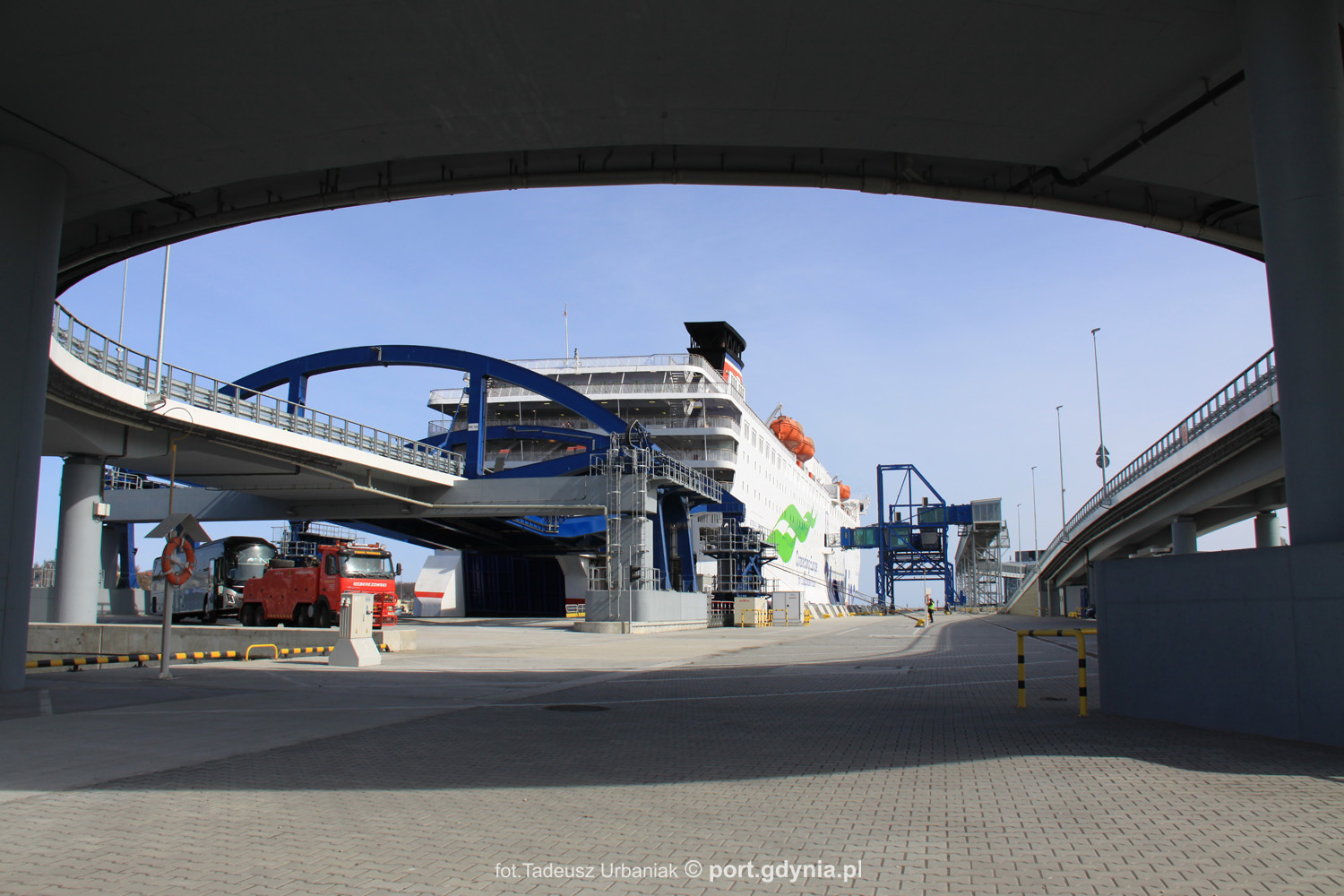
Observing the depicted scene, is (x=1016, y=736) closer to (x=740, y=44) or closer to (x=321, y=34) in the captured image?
(x=740, y=44)

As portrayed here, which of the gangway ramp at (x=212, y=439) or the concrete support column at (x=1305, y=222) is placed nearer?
the concrete support column at (x=1305, y=222)

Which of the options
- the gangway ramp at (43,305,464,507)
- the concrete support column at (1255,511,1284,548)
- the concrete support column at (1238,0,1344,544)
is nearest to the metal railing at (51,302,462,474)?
the gangway ramp at (43,305,464,507)

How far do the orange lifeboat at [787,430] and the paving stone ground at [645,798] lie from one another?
68327 millimetres

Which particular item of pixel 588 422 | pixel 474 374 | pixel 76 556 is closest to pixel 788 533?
pixel 588 422

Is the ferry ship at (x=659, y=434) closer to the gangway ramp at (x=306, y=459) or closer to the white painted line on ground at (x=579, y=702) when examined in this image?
the gangway ramp at (x=306, y=459)

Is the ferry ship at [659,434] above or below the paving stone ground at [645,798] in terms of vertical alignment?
above

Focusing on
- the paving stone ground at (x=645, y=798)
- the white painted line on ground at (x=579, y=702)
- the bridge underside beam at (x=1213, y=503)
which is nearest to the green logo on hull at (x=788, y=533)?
the bridge underside beam at (x=1213, y=503)

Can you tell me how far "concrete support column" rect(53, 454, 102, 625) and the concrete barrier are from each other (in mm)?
1066

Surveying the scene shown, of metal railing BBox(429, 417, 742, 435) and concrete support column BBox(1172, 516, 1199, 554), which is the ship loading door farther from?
concrete support column BBox(1172, 516, 1199, 554)

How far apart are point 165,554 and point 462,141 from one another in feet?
25.8

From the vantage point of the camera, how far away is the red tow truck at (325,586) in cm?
2964

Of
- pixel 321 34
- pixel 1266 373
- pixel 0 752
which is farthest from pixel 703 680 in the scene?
pixel 1266 373

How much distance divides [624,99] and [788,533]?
193 feet

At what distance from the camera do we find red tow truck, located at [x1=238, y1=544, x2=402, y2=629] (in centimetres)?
2964
